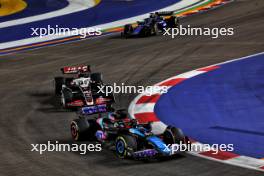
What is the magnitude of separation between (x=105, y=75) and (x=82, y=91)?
11.2 ft

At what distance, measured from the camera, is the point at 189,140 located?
11453 mm

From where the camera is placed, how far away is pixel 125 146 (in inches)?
440

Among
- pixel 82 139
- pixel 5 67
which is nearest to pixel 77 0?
pixel 5 67

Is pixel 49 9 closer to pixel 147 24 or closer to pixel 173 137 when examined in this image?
pixel 147 24
